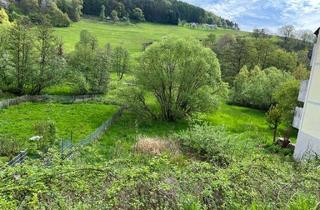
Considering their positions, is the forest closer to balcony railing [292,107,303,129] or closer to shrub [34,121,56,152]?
shrub [34,121,56,152]

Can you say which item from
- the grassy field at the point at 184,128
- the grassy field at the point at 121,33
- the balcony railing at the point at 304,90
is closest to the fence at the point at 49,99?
the grassy field at the point at 184,128

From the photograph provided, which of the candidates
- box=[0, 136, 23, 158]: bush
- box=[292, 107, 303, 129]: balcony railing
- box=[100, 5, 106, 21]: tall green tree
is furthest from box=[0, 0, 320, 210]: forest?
box=[100, 5, 106, 21]: tall green tree

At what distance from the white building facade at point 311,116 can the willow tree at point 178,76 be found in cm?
1374

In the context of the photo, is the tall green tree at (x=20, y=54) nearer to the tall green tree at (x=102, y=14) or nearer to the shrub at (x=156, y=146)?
the shrub at (x=156, y=146)

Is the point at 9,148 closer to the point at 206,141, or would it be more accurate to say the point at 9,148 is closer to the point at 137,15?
the point at 206,141

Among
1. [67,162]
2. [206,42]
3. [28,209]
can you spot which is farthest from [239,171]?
[206,42]

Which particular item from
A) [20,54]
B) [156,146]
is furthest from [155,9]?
[156,146]

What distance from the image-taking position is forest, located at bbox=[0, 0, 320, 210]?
5.59 m

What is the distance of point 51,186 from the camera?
5.45m

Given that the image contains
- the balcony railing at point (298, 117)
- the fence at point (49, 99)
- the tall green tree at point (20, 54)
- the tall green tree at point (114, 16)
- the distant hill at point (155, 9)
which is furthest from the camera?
the distant hill at point (155, 9)

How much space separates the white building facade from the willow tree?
13.7m

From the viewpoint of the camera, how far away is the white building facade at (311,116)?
1673 cm

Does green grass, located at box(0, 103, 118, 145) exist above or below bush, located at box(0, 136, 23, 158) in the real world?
below

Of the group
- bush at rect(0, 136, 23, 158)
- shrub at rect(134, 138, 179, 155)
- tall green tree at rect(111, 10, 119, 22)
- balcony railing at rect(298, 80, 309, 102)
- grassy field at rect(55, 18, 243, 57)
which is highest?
tall green tree at rect(111, 10, 119, 22)
